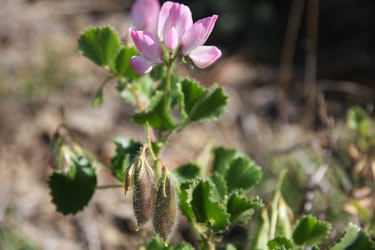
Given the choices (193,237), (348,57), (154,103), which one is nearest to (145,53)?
(154,103)

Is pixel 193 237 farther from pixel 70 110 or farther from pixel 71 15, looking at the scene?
pixel 71 15

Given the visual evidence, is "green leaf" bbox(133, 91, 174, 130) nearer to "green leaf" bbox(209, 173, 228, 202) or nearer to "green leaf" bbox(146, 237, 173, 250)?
"green leaf" bbox(209, 173, 228, 202)

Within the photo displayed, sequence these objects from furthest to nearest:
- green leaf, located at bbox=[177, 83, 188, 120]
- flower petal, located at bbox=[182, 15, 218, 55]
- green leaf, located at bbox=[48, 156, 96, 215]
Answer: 1. green leaf, located at bbox=[48, 156, 96, 215]
2. green leaf, located at bbox=[177, 83, 188, 120]
3. flower petal, located at bbox=[182, 15, 218, 55]

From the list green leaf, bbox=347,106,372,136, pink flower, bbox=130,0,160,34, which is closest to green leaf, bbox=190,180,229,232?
pink flower, bbox=130,0,160,34

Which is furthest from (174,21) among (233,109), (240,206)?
(233,109)

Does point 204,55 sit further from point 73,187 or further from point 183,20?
point 73,187

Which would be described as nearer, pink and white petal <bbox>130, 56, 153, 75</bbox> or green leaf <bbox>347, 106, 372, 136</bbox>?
pink and white petal <bbox>130, 56, 153, 75</bbox>
